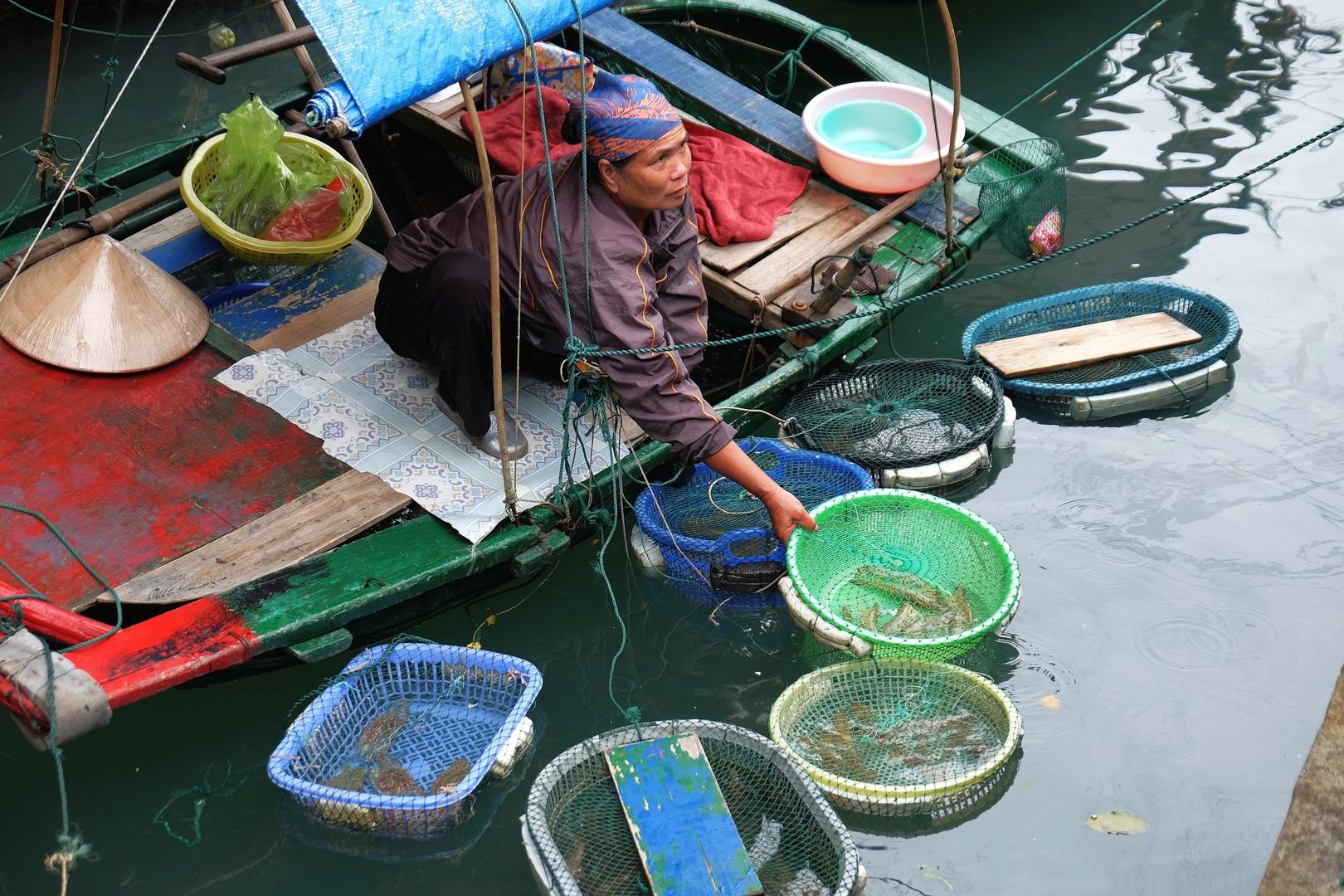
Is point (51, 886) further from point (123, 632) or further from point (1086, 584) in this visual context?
point (1086, 584)

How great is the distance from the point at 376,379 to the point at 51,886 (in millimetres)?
1747

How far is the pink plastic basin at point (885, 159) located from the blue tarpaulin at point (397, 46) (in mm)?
1855

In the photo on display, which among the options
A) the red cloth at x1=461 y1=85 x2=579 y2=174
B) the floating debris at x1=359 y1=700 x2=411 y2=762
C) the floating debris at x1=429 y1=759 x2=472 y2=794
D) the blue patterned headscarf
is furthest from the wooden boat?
the blue patterned headscarf

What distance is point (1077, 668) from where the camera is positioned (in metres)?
3.48

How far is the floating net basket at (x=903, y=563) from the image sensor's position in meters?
3.35

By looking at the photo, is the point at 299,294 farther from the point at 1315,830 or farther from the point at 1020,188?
the point at 1315,830

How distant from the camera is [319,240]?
3.98 meters

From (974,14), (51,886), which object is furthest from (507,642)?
(974,14)

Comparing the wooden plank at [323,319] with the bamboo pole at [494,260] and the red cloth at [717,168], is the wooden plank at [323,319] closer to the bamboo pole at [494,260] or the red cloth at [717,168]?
the red cloth at [717,168]

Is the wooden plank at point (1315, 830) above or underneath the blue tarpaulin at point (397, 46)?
underneath

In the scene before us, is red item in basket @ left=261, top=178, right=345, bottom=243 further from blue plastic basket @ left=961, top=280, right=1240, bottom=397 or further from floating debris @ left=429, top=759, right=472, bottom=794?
blue plastic basket @ left=961, top=280, right=1240, bottom=397

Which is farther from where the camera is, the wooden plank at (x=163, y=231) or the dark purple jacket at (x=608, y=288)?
the wooden plank at (x=163, y=231)

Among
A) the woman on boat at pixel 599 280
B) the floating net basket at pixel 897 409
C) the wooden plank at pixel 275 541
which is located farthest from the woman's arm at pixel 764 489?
the wooden plank at pixel 275 541

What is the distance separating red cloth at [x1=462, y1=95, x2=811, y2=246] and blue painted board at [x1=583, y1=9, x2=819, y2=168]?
95 millimetres
